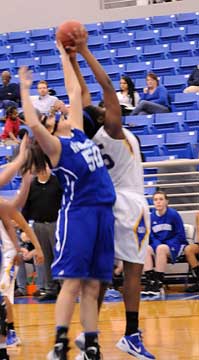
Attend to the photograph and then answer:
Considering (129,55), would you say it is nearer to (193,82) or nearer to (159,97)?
(193,82)

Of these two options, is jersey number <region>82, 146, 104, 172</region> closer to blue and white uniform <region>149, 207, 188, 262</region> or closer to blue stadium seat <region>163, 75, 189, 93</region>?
blue and white uniform <region>149, 207, 188, 262</region>

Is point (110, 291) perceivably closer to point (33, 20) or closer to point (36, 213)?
point (36, 213)

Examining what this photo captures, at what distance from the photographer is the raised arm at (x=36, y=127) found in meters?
4.84

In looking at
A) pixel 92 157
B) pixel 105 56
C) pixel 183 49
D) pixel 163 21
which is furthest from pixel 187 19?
pixel 92 157

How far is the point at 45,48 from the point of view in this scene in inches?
707

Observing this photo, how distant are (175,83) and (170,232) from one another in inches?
226

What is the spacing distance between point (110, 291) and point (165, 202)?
1.20 meters

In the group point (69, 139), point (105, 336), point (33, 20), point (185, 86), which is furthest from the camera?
point (33, 20)

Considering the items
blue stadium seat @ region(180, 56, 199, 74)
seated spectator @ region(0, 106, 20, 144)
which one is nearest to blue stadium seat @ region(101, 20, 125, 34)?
blue stadium seat @ region(180, 56, 199, 74)

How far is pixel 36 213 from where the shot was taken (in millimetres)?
9750

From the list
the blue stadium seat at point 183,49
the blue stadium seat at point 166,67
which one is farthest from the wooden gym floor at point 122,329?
the blue stadium seat at point 183,49

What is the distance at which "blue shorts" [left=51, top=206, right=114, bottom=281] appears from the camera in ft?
16.1

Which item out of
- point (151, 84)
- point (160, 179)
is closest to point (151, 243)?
point (160, 179)

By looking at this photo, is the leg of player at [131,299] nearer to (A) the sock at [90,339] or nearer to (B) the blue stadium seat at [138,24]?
(A) the sock at [90,339]
